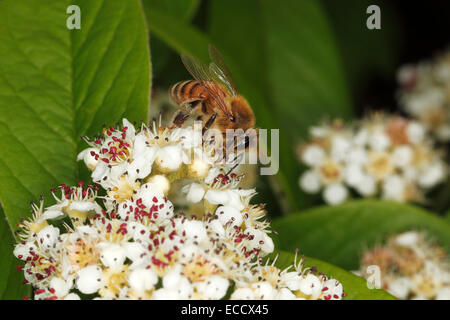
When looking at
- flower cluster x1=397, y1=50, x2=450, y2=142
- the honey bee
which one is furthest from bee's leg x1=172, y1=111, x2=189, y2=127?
flower cluster x1=397, y1=50, x2=450, y2=142

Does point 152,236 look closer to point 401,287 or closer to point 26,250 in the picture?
point 26,250

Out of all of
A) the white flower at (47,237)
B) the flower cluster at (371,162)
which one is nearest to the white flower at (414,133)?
the flower cluster at (371,162)

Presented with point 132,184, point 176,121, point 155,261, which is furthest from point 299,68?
point 155,261

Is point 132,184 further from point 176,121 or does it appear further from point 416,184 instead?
point 416,184

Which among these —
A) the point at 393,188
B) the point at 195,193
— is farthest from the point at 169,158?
the point at 393,188

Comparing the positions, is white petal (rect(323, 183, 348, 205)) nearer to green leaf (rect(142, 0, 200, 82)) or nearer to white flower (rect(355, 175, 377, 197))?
white flower (rect(355, 175, 377, 197))
